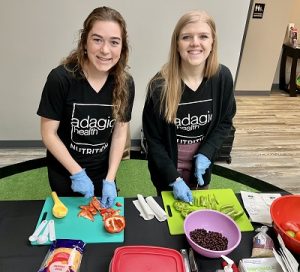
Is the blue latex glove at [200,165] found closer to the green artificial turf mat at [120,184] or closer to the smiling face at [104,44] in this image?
the smiling face at [104,44]

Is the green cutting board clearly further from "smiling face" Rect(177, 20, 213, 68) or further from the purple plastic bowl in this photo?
"smiling face" Rect(177, 20, 213, 68)

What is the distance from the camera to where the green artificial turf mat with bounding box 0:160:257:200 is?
221cm

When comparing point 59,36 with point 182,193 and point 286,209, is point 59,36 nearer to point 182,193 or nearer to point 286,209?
point 182,193

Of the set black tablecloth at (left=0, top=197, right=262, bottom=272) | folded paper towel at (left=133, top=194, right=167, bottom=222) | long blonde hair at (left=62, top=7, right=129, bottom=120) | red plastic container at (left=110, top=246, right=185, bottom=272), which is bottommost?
black tablecloth at (left=0, top=197, right=262, bottom=272)

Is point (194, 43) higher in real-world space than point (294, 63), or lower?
higher

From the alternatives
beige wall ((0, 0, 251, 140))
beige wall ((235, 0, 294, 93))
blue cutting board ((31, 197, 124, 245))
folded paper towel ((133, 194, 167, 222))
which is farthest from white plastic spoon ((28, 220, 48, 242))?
beige wall ((235, 0, 294, 93))

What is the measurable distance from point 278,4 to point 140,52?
7.54 feet

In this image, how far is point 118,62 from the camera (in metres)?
1.22

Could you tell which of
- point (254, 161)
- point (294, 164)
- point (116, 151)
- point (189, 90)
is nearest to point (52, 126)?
point (116, 151)

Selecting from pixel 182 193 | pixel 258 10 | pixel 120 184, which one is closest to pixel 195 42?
pixel 182 193

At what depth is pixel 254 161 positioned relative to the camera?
9.25 ft

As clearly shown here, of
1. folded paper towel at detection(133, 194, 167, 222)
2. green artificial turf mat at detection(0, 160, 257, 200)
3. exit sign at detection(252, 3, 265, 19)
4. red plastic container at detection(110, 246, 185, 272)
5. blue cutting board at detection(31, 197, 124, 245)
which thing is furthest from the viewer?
exit sign at detection(252, 3, 265, 19)

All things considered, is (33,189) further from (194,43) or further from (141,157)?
(194,43)

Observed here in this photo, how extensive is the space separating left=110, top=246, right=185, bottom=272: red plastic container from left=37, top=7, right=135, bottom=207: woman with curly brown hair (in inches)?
10.1
